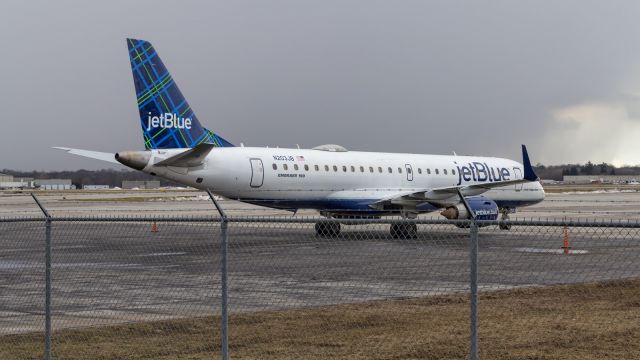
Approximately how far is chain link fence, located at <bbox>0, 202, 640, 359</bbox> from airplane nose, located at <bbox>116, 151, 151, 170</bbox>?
12176 mm

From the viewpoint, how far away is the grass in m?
10.7

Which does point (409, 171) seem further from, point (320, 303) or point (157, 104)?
point (320, 303)

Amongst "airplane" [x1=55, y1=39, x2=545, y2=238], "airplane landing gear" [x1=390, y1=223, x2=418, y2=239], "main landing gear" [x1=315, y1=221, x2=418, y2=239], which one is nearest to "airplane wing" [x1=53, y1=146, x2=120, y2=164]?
"airplane" [x1=55, y1=39, x2=545, y2=238]

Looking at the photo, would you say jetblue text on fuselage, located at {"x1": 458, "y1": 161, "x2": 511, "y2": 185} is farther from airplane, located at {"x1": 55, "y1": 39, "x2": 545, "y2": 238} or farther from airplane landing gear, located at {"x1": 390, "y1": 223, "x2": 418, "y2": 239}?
airplane landing gear, located at {"x1": 390, "y1": 223, "x2": 418, "y2": 239}

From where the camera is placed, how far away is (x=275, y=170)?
30766mm

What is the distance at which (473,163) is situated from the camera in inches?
1533

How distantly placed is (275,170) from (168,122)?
12.6ft

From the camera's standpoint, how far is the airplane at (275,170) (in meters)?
29.2

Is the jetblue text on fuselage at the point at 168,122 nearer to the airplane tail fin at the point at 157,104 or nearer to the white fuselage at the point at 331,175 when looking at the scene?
the airplane tail fin at the point at 157,104

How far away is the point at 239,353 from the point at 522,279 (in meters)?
5.79

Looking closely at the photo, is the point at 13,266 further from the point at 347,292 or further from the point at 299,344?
the point at 299,344

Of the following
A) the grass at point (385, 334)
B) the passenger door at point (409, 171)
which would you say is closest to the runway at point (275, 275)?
the grass at point (385, 334)

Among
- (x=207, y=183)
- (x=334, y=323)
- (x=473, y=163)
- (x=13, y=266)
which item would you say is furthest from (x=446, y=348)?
(x=473, y=163)

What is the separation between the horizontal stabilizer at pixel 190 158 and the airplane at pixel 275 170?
30mm
